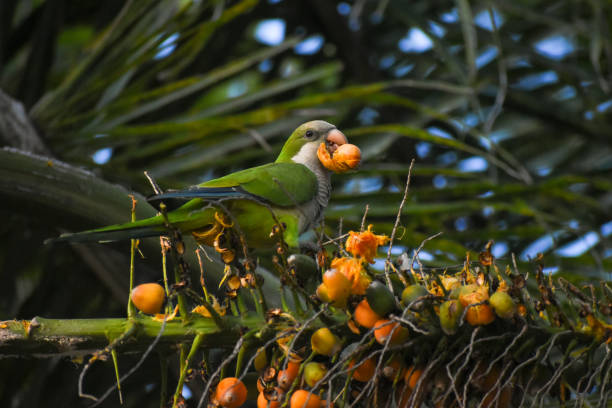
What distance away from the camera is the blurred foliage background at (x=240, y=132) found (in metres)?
2.32

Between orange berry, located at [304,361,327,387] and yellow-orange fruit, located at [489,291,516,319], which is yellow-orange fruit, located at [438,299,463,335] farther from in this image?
orange berry, located at [304,361,327,387]

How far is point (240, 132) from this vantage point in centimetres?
249

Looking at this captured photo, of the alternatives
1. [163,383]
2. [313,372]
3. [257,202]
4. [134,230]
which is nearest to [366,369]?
[313,372]

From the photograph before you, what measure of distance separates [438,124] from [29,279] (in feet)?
6.29

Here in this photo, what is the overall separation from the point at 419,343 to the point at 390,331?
0.22 ft

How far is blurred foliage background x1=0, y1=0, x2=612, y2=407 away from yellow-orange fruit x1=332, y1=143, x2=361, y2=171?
1.16 ft

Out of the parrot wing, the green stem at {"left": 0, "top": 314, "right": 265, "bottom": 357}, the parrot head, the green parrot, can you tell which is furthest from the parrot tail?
the parrot head

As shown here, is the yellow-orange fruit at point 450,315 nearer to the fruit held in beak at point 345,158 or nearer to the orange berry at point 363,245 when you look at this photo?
the orange berry at point 363,245

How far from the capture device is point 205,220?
1629mm

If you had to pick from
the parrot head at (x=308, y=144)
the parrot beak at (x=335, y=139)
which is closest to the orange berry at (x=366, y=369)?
the parrot beak at (x=335, y=139)

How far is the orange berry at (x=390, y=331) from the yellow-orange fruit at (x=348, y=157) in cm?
56

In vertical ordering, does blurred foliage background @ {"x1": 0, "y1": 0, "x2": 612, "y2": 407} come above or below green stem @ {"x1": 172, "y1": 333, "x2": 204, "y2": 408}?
below

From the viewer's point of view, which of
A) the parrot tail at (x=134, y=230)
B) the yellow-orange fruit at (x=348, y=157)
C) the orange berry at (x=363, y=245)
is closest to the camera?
the orange berry at (x=363, y=245)

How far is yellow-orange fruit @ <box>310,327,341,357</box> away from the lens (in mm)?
1144
